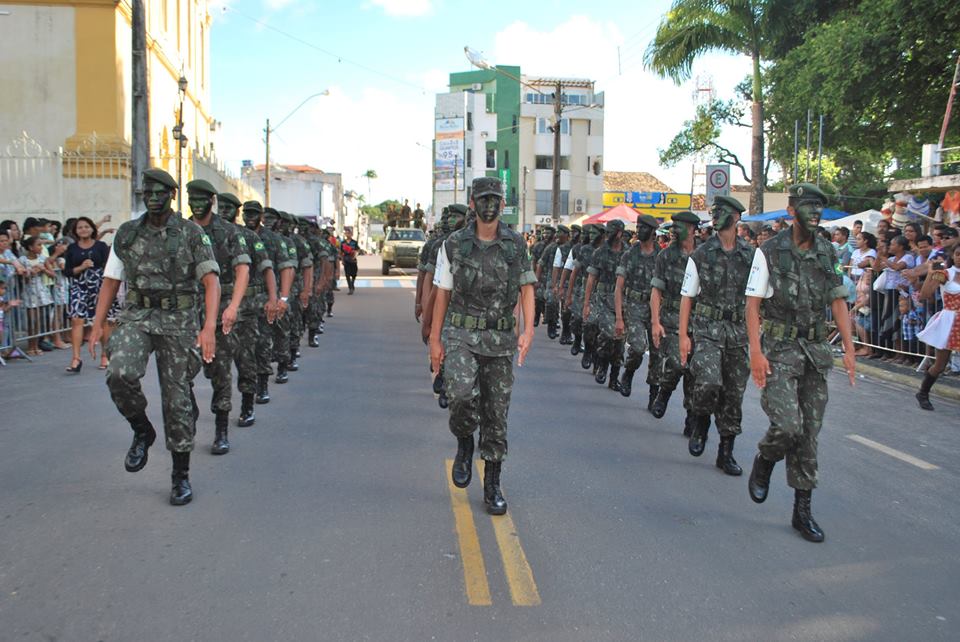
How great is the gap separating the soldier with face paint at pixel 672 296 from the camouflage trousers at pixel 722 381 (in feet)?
2.84

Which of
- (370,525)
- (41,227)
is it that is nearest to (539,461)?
(370,525)

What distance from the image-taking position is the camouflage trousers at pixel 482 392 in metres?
5.21

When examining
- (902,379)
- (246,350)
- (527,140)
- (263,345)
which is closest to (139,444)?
(246,350)

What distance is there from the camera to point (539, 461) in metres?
6.45

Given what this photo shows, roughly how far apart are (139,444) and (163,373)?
51cm

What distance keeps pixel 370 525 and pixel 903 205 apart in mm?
16022

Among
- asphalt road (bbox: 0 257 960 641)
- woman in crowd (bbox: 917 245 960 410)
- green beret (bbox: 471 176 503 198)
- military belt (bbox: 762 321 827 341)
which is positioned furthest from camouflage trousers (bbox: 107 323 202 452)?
woman in crowd (bbox: 917 245 960 410)

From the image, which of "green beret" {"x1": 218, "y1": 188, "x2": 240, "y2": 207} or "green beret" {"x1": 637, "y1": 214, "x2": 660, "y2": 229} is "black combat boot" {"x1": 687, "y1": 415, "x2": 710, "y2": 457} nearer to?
"green beret" {"x1": 637, "y1": 214, "x2": 660, "y2": 229}

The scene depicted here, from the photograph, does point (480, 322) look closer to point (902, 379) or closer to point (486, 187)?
point (486, 187)

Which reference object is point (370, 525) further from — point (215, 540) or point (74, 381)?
point (74, 381)

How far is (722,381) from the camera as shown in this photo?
6457 mm

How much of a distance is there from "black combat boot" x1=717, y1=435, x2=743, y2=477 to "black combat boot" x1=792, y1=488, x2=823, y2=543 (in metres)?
1.20

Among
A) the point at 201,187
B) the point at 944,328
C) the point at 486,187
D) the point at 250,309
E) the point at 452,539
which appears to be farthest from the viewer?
the point at 944,328

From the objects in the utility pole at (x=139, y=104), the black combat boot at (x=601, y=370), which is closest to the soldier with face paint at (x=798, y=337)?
the black combat boot at (x=601, y=370)
